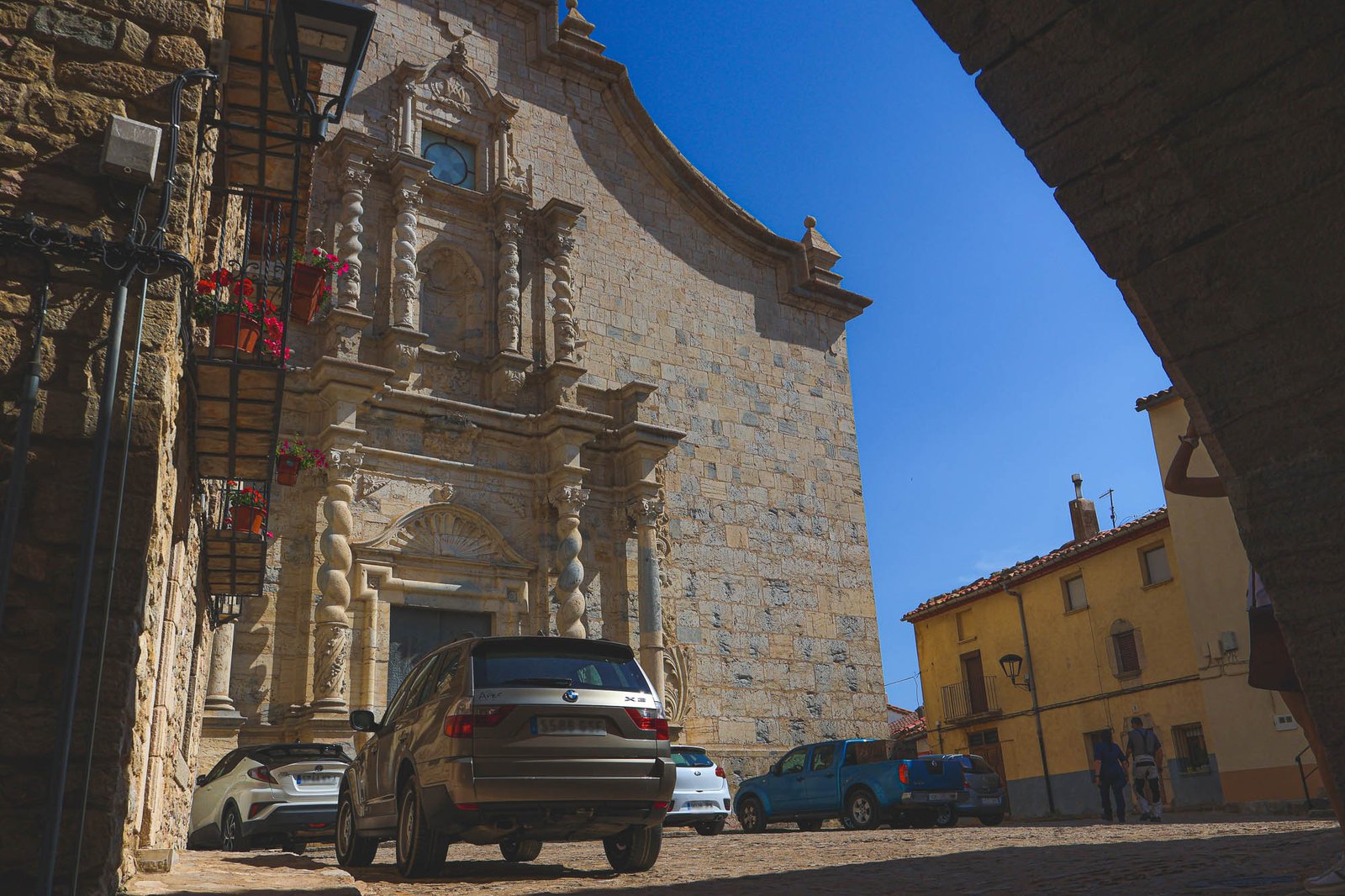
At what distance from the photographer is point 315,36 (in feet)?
16.7

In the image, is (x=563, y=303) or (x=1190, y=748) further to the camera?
(x=1190, y=748)

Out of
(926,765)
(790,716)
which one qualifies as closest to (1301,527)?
(926,765)

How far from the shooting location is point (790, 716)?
1689 cm

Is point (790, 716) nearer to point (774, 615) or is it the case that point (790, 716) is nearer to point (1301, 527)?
point (774, 615)

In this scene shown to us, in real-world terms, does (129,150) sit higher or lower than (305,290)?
lower

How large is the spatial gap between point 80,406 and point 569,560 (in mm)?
11229

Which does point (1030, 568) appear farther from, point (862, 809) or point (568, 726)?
point (568, 726)

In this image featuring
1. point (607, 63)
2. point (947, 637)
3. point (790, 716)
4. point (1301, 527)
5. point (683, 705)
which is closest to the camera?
point (1301, 527)

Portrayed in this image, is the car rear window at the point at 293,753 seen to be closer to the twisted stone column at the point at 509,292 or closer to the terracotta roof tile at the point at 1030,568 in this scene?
the twisted stone column at the point at 509,292

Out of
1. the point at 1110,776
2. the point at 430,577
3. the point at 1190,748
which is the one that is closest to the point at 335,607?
the point at 430,577

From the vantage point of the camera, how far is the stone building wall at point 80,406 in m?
3.63

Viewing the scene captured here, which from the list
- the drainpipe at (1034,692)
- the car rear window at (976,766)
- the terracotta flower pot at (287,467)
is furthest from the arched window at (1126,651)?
A: the terracotta flower pot at (287,467)

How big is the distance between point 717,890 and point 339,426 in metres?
9.46

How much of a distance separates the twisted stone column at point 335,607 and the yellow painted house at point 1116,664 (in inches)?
510
